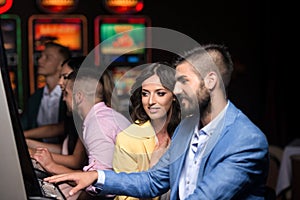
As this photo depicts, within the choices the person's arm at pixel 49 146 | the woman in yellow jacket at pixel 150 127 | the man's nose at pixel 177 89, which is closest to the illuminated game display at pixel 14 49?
the person's arm at pixel 49 146

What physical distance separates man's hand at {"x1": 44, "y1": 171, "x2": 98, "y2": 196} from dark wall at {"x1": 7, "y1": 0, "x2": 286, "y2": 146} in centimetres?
474

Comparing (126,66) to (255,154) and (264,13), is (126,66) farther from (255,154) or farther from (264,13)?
(255,154)

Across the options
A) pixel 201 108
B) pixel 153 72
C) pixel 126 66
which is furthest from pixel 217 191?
pixel 126 66

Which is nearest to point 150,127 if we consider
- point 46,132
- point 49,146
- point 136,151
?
point 136,151

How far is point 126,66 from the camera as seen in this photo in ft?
21.9

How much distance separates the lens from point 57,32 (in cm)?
702

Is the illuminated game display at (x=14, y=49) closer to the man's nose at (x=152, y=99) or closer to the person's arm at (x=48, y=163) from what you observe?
the person's arm at (x=48, y=163)

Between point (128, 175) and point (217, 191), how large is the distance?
1.28ft

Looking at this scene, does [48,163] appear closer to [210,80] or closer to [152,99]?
[152,99]

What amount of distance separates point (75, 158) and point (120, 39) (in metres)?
3.76

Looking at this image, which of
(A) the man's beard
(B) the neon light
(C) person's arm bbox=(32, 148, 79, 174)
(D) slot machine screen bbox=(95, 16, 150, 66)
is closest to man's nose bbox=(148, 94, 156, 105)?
(A) the man's beard

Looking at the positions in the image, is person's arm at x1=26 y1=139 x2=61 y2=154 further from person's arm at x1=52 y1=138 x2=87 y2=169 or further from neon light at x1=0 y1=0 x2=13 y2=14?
neon light at x1=0 y1=0 x2=13 y2=14

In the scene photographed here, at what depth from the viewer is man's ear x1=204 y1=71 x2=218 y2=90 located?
234 cm

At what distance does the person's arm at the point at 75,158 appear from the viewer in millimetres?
2866
